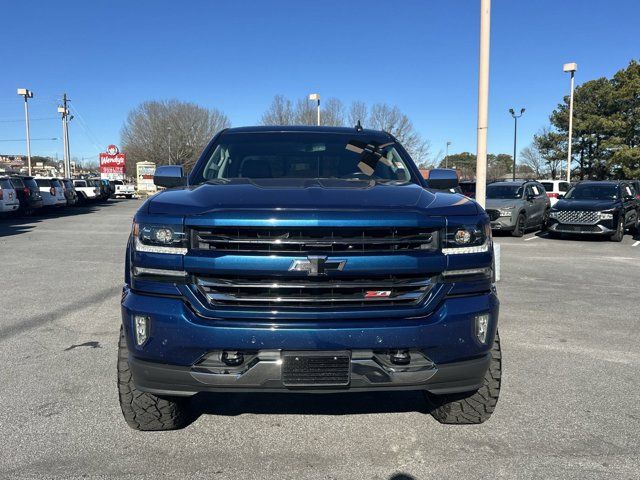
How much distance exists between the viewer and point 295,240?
272cm

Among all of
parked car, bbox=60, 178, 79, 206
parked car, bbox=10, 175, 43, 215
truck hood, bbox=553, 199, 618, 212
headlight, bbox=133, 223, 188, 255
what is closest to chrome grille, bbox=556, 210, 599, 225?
truck hood, bbox=553, 199, 618, 212

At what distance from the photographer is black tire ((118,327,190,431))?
3133mm

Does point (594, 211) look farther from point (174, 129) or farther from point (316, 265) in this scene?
point (174, 129)

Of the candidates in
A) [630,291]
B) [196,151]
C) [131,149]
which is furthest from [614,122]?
[131,149]

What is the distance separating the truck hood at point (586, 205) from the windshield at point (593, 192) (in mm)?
686

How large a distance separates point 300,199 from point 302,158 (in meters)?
1.50

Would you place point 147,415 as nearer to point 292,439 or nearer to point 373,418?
point 292,439

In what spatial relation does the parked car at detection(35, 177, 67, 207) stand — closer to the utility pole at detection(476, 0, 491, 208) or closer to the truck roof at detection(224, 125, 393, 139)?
the utility pole at detection(476, 0, 491, 208)

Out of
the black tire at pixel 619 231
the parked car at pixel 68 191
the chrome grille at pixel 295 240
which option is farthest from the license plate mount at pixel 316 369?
the parked car at pixel 68 191

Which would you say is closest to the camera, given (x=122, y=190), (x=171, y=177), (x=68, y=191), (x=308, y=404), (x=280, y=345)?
(x=280, y=345)

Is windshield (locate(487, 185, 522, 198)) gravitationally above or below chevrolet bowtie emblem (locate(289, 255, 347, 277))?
above

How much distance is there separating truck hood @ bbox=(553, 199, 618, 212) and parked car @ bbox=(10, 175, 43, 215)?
65.3 ft

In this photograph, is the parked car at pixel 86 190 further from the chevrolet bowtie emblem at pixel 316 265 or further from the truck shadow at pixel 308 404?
the chevrolet bowtie emblem at pixel 316 265

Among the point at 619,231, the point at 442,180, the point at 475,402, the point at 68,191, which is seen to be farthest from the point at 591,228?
the point at 68,191
